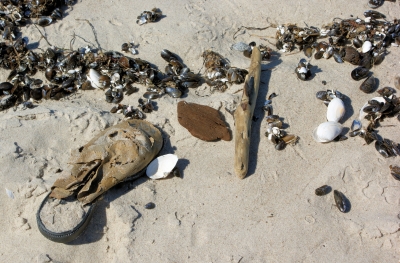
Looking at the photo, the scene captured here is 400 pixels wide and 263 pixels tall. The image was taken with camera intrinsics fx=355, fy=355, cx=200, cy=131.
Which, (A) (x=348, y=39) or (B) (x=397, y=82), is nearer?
(B) (x=397, y=82)

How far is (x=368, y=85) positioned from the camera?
4121 mm

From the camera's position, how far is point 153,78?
13.6 feet

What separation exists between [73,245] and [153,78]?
2.02 metres

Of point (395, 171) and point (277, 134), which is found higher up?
point (277, 134)

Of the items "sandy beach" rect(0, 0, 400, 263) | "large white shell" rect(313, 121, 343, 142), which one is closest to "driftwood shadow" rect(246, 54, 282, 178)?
"sandy beach" rect(0, 0, 400, 263)

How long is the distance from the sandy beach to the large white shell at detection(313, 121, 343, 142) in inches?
3.6

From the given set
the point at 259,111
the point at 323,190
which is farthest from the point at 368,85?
the point at 323,190

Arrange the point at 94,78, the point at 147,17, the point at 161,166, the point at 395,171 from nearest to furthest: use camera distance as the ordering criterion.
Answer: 1. the point at 161,166
2. the point at 395,171
3. the point at 94,78
4. the point at 147,17

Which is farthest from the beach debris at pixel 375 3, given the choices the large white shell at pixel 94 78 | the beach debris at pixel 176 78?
the large white shell at pixel 94 78

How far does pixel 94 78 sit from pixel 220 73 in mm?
1482

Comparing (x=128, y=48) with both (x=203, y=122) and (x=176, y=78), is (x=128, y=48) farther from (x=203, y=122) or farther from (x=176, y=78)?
(x=203, y=122)

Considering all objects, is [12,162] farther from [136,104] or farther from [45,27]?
[45,27]

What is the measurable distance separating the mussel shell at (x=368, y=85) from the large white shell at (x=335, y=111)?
18.8 inches

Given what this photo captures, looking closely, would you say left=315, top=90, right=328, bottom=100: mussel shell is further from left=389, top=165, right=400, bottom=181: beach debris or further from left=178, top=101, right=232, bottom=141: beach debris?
left=178, top=101, right=232, bottom=141: beach debris
